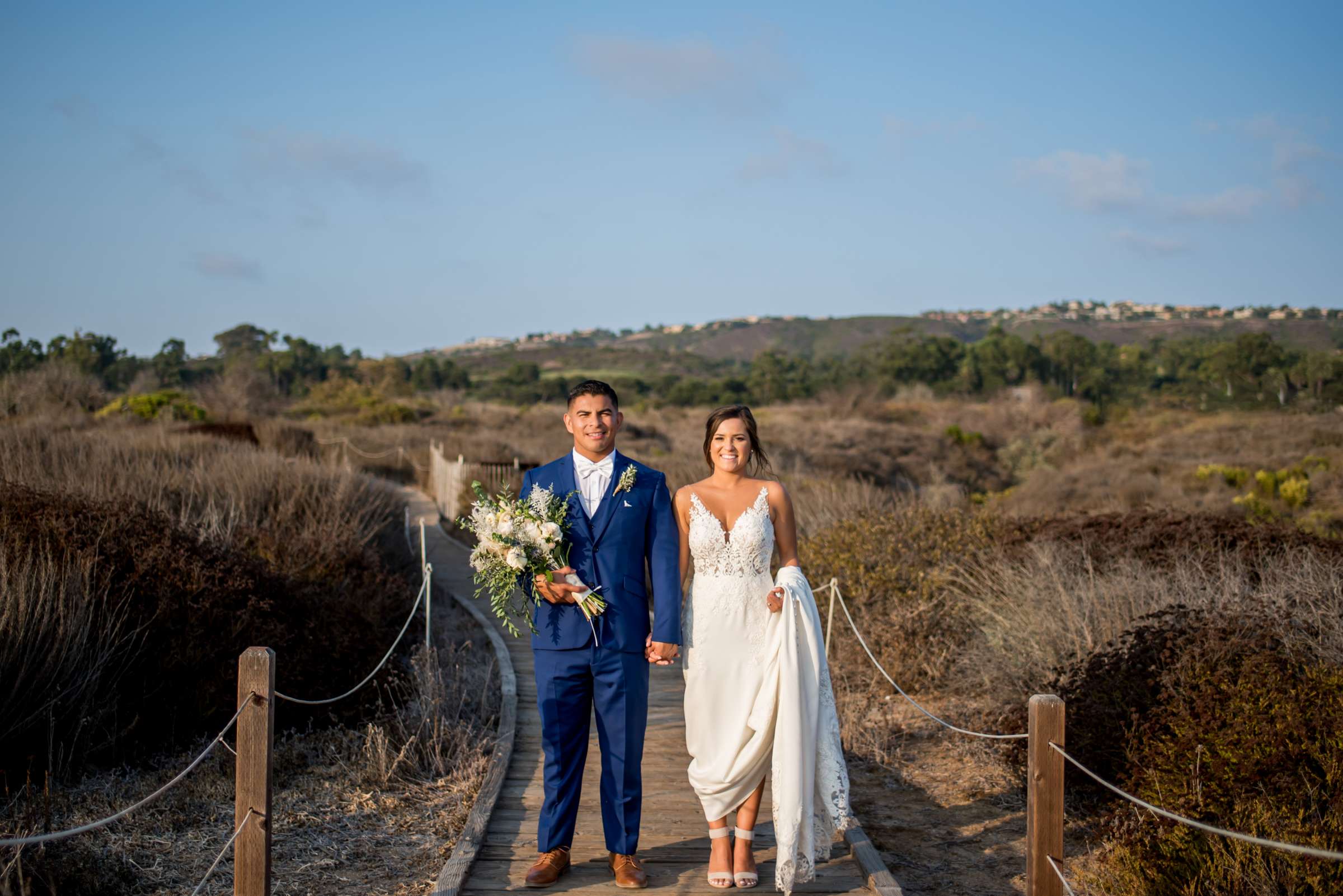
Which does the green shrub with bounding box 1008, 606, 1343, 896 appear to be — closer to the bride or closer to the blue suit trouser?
the bride

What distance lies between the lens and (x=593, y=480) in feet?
14.6

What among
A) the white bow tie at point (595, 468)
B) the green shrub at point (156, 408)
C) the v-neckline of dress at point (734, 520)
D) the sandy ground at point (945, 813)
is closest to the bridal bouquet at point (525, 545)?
the white bow tie at point (595, 468)

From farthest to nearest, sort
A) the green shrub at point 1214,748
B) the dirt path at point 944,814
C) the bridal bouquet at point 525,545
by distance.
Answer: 1. the dirt path at point 944,814
2. the green shrub at point 1214,748
3. the bridal bouquet at point 525,545

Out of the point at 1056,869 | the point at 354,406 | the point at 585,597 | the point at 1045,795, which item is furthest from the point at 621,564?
the point at 354,406

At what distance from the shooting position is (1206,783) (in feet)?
15.7

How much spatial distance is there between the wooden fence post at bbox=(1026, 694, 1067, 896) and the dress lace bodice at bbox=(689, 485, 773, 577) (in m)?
1.26

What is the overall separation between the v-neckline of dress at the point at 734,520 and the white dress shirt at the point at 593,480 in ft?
1.38

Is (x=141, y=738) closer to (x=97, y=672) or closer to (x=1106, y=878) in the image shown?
(x=97, y=672)

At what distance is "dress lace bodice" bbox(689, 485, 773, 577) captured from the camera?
4.41 m

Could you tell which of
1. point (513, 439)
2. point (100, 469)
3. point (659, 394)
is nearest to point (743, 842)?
point (100, 469)

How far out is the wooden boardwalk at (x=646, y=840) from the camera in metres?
4.60

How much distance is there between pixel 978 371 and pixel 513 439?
3294 centimetres

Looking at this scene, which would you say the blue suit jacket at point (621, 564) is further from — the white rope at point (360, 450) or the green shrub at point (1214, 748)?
the white rope at point (360, 450)

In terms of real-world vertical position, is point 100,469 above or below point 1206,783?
above
